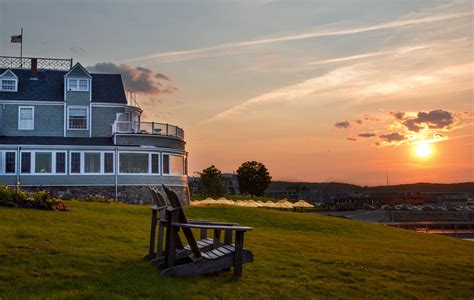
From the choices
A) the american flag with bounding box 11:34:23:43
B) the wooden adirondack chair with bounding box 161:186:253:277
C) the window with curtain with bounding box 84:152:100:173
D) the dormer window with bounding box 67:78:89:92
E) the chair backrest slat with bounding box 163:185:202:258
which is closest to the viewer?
the chair backrest slat with bounding box 163:185:202:258

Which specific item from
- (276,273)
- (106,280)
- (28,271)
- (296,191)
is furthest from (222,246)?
(296,191)

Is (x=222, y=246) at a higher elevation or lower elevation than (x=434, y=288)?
higher

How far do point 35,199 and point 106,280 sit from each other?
13.1m

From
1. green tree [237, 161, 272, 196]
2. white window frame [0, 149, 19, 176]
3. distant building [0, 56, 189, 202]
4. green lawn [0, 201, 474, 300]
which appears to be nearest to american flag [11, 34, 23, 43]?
distant building [0, 56, 189, 202]

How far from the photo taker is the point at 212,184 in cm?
7319

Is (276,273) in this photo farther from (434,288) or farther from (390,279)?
(434,288)

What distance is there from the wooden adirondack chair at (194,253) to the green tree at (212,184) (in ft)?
200

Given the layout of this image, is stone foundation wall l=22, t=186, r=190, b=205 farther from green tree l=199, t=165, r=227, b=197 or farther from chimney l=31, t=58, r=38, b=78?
green tree l=199, t=165, r=227, b=197

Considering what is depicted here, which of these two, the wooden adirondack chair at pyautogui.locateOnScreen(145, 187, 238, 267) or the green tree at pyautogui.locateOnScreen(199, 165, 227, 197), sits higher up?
the green tree at pyautogui.locateOnScreen(199, 165, 227, 197)

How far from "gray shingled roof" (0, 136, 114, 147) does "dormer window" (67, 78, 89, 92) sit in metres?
4.15

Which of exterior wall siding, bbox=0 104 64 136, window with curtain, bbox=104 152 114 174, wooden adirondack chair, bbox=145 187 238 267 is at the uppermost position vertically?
exterior wall siding, bbox=0 104 64 136

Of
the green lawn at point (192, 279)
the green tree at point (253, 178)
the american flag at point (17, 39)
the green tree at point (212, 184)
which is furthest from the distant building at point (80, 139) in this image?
the green tree at point (253, 178)

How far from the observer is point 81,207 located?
24328mm

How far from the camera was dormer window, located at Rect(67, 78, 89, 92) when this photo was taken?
143 ft
